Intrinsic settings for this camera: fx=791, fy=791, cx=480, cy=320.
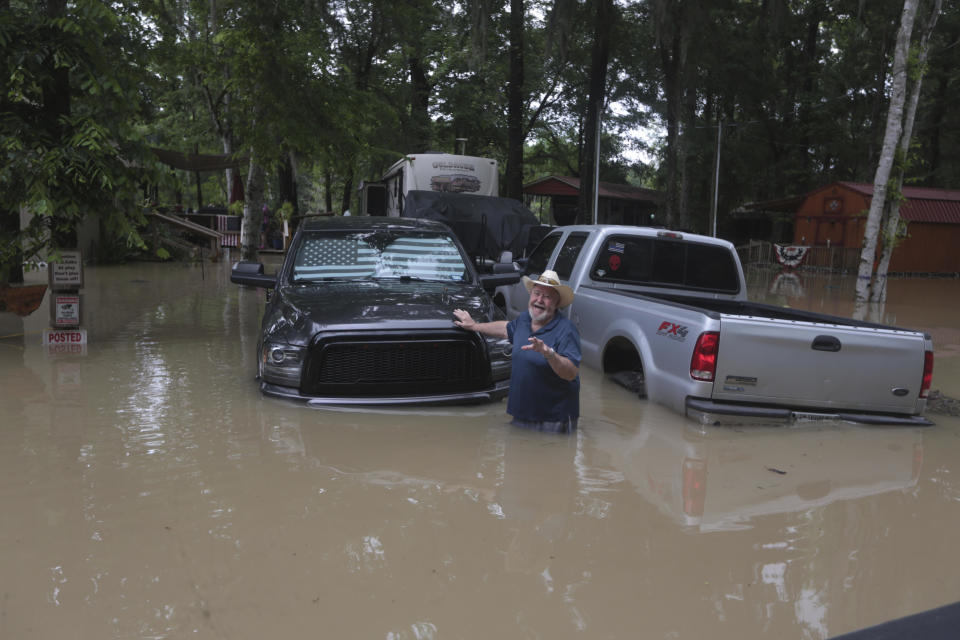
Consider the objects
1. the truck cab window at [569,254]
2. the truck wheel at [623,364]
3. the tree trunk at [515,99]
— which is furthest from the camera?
the tree trunk at [515,99]

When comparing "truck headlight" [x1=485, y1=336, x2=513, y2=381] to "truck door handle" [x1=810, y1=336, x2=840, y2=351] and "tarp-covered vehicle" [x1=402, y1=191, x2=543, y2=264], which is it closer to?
"truck door handle" [x1=810, y1=336, x2=840, y2=351]

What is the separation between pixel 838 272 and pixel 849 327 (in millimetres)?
27066

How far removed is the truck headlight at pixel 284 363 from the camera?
20.5 feet

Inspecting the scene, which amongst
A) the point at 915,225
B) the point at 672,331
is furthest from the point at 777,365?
the point at 915,225

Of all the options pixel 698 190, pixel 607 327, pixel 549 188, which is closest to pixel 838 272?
→ pixel 698 190

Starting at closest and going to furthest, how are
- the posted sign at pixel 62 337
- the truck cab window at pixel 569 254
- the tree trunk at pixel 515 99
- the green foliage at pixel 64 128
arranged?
the green foliage at pixel 64 128
the truck cab window at pixel 569 254
the posted sign at pixel 62 337
the tree trunk at pixel 515 99

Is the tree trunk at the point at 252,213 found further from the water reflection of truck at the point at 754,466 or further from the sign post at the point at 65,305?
the water reflection of truck at the point at 754,466

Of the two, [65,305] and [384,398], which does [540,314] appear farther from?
[65,305]

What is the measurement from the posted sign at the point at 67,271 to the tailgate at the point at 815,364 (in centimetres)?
770

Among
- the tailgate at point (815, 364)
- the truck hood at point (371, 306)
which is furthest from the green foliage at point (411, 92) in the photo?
the tailgate at point (815, 364)

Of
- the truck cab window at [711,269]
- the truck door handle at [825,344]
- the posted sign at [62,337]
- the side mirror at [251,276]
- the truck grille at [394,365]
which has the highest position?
the truck cab window at [711,269]

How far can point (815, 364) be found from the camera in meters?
6.11

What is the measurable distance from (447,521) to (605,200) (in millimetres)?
40701

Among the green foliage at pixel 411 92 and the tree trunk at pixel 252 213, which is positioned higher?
the green foliage at pixel 411 92
